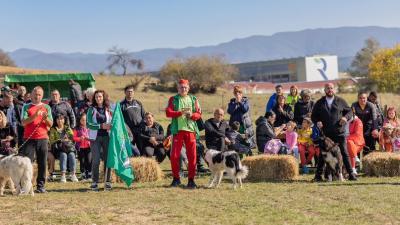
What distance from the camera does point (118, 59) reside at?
82.6 meters

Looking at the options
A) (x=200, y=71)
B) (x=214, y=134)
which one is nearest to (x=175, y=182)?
(x=214, y=134)

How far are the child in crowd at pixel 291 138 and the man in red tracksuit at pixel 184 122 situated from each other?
2.71 meters

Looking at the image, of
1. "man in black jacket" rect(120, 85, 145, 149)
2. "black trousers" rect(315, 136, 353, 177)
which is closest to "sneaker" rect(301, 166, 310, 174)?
"black trousers" rect(315, 136, 353, 177)

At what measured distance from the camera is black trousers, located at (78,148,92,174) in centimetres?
1149

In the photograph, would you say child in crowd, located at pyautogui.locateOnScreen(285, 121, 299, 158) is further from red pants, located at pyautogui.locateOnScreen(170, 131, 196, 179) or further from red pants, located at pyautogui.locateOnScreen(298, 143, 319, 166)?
red pants, located at pyautogui.locateOnScreen(170, 131, 196, 179)

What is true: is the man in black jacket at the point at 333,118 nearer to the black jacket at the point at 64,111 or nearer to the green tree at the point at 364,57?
the black jacket at the point at 64,111

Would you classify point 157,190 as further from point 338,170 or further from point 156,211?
point 338,170

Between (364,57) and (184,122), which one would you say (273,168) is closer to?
(184,122)

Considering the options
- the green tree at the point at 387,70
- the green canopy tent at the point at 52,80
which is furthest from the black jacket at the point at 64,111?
the green tree at the point at 387,70

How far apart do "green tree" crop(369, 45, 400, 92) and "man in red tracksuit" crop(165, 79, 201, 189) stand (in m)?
57.3

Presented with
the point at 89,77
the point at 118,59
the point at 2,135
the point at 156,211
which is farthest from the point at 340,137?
the point at 118,59

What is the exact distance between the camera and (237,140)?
11727 mm

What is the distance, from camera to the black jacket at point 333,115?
10141 mm

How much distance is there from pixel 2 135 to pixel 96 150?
6.17 feet
